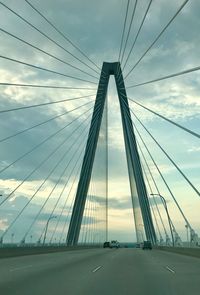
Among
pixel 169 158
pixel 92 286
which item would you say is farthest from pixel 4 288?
pixel 169 158

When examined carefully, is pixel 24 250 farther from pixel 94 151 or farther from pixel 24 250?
pixel 94 151

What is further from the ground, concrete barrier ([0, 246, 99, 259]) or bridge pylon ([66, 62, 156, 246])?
bridge pylon ([66, 62, 156, 246])

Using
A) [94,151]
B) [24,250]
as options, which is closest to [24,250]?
[24,250]

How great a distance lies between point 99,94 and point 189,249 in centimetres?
1947

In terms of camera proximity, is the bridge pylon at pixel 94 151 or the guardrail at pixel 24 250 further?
the bridge pylon at pixel 94 151

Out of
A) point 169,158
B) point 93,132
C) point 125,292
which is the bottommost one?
point 125,292

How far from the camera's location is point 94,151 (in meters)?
60.8

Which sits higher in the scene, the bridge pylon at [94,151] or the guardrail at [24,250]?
the bridge pylon at [94,151]

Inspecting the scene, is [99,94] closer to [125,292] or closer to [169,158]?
[169,158]

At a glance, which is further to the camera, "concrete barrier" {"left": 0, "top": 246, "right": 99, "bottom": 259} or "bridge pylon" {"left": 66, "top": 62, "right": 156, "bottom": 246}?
"bridge pylon" {"left": 66, "top": 62, "right": 156, "bottom": 246}

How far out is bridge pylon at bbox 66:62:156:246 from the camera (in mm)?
58031

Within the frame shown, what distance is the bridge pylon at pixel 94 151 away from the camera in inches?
2285

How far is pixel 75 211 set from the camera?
63.5m

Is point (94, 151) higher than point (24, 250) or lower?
higher
